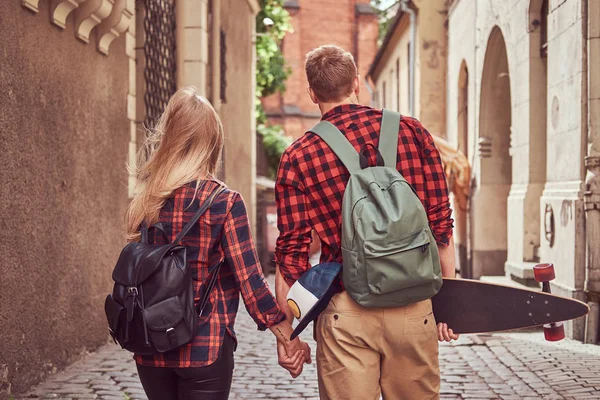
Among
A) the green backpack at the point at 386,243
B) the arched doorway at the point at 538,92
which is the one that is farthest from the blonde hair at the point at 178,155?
the arched doorway at the point at 538,92

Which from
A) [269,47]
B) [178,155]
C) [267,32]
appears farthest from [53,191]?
[267,32]

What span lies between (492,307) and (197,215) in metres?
1.12

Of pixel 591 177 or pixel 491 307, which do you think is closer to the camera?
pixel 491 307

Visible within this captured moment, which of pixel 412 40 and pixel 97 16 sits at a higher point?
pixel 412 40

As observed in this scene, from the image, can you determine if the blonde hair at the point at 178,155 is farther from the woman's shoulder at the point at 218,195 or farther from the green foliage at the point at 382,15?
the green foliage at the point at 382,15

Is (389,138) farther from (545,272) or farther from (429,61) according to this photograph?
(429,61)

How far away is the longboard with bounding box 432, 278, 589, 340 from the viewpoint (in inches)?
124

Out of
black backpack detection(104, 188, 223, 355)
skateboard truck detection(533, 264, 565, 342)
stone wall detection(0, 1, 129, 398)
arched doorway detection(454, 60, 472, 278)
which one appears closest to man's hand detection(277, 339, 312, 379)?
black backpack detection(104, 188, 223, 355)

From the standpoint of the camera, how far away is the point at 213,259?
309 centimetres

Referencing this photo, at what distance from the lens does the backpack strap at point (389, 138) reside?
303cm

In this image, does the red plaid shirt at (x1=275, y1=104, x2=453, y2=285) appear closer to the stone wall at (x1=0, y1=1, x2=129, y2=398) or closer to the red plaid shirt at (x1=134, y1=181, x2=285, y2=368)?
Answer: the red plaid shirt at (x1=134, y1=181, x2=285, y2=368)

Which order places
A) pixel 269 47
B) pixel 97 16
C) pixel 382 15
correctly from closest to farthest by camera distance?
pixel 97 16 < pixel 269 47 < pixel 382 15

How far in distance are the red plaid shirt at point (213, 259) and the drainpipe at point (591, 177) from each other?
590 cm

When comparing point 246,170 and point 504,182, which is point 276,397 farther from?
point 246,170
